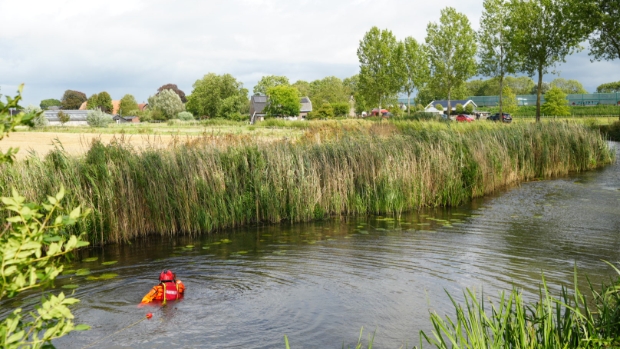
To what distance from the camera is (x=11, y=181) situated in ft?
32.8

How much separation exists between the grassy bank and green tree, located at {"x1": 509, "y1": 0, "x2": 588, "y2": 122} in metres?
27.5

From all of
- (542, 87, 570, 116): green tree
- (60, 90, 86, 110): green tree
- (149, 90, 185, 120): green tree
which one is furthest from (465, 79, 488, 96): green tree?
(60, 90, 86, 110): green tree

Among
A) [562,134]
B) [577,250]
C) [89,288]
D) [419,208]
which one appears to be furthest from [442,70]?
[89,288]

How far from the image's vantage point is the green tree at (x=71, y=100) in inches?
4902

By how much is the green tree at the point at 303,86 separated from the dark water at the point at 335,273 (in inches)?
4630

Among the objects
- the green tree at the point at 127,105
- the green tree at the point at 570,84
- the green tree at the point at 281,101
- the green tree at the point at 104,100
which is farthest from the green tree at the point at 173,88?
the green tree at the point at 570,84

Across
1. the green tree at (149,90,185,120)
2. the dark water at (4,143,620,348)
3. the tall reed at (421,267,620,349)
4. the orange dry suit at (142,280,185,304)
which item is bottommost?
the dark water at (4,143,620,348)

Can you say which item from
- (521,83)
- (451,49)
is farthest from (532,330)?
(521,83)

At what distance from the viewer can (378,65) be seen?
5856 centimetres

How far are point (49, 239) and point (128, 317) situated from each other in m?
4.75

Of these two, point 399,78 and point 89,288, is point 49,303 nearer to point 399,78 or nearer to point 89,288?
point 89,288

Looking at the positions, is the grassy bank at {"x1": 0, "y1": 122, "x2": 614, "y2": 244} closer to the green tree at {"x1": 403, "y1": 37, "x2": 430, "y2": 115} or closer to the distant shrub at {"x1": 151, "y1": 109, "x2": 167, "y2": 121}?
the green tree at {"x1": 403, "y1": 37, "x2": 430, "y2": 115}

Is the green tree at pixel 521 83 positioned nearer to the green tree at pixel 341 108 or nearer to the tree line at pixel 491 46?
the green tree at pixel 341 108

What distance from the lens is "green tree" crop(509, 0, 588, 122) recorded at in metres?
38.9
